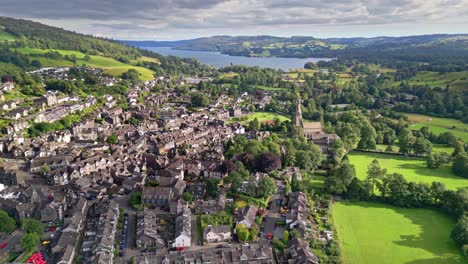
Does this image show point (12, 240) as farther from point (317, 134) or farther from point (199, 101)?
point (199, 101)

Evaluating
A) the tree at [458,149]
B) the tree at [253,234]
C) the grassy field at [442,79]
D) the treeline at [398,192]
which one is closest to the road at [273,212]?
the tree at [253,234]

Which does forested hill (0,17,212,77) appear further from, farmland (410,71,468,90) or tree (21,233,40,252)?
farmland (410,71,468,90)

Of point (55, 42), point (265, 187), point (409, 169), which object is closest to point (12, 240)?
point (265, 187)

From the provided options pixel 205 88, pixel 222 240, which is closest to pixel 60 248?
pixel 222 240

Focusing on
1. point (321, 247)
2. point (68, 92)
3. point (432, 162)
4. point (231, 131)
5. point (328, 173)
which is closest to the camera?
point (321, 247)

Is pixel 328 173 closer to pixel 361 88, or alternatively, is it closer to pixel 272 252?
pixel 272 252
